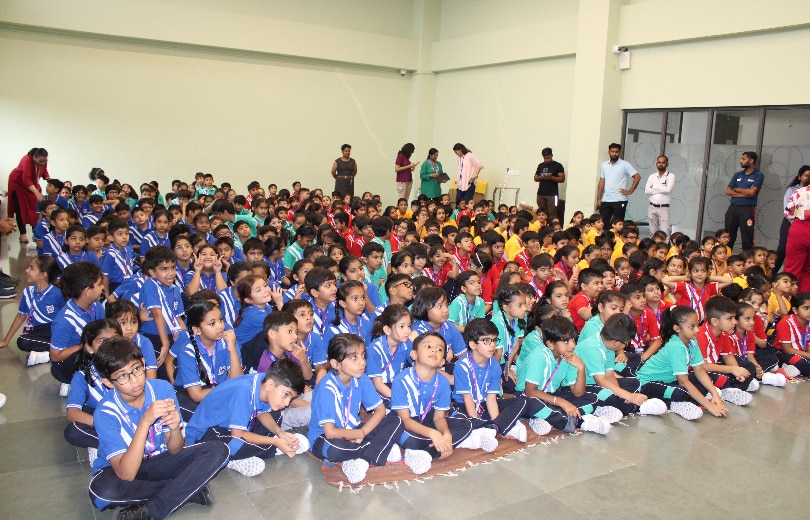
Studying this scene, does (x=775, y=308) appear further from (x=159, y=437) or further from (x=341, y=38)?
(x=341, y=38)

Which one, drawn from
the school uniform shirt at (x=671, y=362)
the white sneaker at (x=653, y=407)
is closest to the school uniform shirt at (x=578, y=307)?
the school uniform shirt at (x=671, y=362)

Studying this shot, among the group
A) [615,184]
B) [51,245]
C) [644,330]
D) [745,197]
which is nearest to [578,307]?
[644,330]

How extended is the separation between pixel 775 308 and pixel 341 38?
9151mm

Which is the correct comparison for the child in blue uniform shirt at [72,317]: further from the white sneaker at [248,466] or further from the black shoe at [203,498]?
the black shoe at [203,498]

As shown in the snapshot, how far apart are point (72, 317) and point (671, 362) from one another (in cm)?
326

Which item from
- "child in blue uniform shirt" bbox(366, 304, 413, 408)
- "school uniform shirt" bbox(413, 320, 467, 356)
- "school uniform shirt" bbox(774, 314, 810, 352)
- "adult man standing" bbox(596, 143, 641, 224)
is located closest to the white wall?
"adult man standing" bbox(596, 143, 641, 224)

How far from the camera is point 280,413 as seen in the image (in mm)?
3180

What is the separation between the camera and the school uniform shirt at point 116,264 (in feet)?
16.9

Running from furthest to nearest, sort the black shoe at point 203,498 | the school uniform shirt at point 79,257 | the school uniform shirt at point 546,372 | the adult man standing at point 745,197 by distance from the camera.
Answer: the adult man standing at point 745,197 < the school uniform shirt at point 79,257 < the school uniform shirt at point 546,372 < the black shoe at point 203,498

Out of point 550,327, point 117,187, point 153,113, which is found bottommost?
point 550,327

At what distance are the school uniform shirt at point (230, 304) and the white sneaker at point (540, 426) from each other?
185cm

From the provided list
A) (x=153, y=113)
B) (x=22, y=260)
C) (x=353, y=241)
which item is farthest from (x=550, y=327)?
(x=153, y=113)

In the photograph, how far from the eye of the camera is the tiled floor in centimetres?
262

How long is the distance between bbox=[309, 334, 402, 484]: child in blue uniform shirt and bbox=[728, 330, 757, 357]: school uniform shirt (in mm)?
2509
